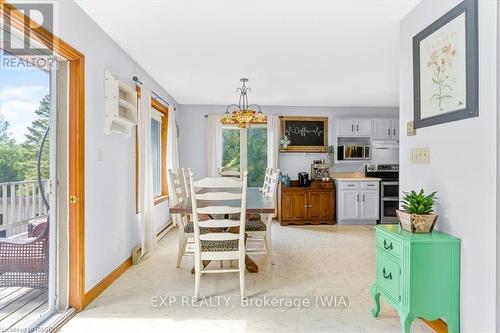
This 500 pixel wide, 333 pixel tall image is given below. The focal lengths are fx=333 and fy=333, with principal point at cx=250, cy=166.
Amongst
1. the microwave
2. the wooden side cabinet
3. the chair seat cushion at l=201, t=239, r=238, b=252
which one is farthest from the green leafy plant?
the microwave

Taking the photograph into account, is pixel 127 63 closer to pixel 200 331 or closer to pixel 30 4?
pixel 30 4

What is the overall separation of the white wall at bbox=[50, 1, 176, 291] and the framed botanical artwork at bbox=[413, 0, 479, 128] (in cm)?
262

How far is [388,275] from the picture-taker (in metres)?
2.26

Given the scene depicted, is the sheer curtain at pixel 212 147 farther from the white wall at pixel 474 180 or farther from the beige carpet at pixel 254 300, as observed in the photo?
the white wall at pixel 474 180

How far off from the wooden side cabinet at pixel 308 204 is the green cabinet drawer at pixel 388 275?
12.5 feet

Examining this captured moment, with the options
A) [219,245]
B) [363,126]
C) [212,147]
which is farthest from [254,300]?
[363,126]

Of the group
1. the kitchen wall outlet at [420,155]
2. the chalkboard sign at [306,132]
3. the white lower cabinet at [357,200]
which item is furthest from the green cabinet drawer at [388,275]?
the chalkboard sign at [306,132]

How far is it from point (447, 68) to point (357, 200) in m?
4.36

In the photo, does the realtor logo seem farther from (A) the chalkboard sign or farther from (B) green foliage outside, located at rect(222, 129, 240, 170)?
(A) the chalkboard sign

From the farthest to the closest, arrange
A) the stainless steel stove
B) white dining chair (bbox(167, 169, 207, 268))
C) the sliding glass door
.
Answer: the stainless steel stove
white dining chair (bbox(167, 169, 207, 268))
the sliding glass door

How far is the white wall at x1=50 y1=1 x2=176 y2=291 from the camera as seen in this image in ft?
8.77

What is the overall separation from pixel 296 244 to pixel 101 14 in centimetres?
363

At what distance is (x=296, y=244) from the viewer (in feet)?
15.6

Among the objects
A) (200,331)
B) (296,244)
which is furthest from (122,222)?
(296,244)
